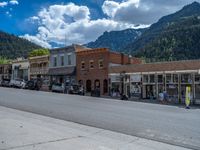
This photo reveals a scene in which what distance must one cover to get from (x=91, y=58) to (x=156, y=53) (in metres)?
65.9

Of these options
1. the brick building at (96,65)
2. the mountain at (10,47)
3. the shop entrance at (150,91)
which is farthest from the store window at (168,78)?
the mountain at (10,47)

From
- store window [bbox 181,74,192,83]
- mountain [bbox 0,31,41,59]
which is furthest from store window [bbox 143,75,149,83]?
mountain [bbox 0,31,41,59]

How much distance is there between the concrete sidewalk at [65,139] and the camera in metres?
8.78

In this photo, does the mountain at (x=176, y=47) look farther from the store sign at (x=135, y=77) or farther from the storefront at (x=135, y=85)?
the store sign at (x=135, y=77)

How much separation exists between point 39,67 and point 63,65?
9.74m

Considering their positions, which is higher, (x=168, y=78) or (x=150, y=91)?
(x=168, y=78)

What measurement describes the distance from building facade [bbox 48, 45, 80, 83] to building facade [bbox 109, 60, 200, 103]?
1081 cm

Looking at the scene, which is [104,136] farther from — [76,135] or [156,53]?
[156,53]

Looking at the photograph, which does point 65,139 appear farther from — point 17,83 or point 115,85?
point 17,83

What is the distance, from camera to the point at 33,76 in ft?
220

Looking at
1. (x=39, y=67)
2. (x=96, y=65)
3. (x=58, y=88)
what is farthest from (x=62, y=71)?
(x=39, y=67)

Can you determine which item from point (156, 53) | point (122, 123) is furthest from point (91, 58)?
point (156, 53)

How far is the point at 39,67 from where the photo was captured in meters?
64.7

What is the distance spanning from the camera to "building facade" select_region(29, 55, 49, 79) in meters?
62.1
